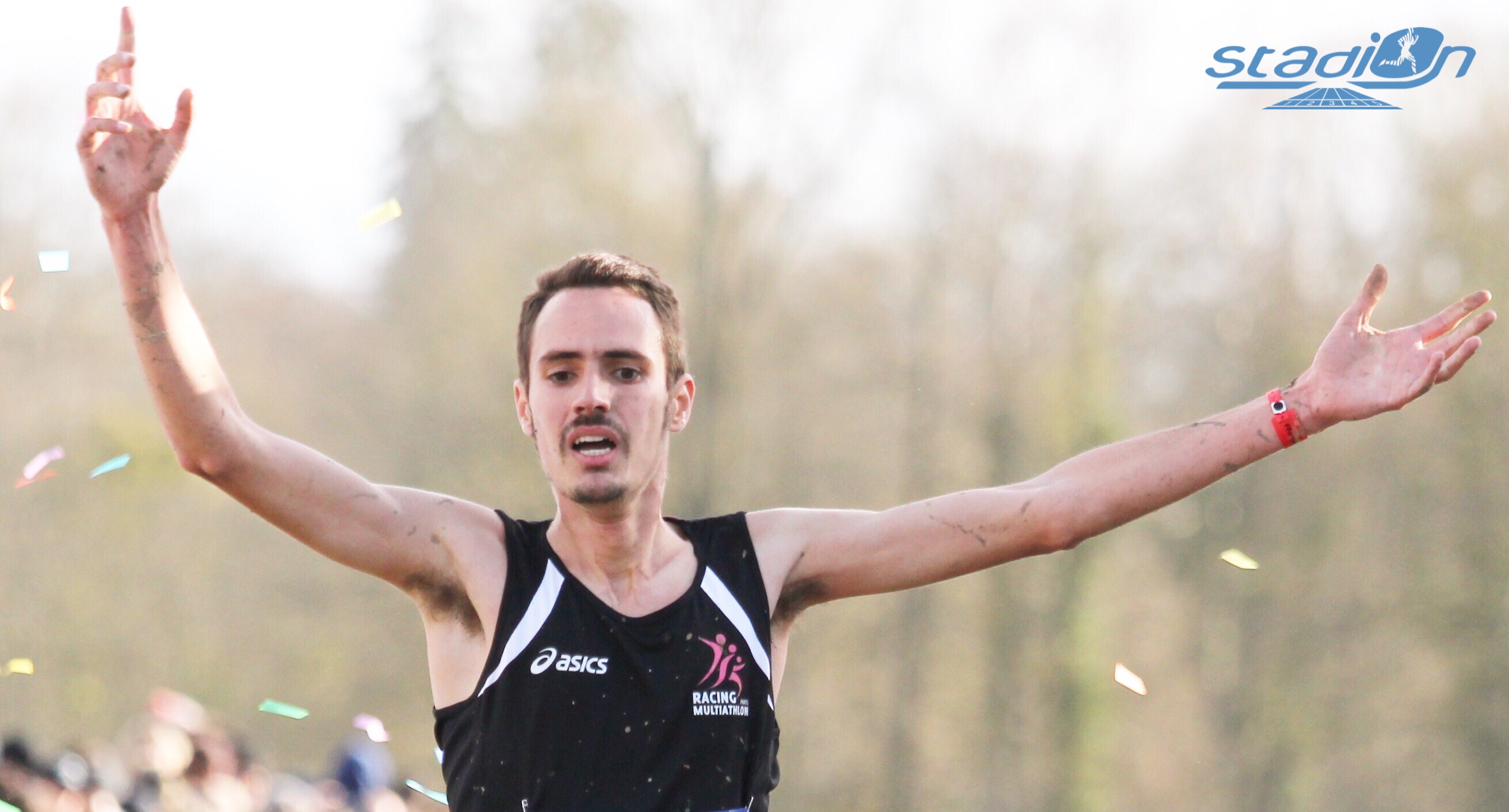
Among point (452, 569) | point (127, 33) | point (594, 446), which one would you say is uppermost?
point (127, 33)

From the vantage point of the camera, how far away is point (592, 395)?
3930 mm

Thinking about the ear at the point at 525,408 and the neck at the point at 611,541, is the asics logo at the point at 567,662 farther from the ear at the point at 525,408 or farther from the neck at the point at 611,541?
the ear at the point at 525,408

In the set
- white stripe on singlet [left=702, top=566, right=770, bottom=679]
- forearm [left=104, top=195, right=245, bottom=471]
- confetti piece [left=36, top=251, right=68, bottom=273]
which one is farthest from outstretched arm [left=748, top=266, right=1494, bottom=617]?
confetti piece [left=36, top=251, right=68, bottom=273]

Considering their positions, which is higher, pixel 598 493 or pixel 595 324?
pixel 595 324

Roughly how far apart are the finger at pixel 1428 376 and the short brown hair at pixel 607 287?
6.69 feet

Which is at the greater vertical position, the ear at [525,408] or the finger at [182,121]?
the finger at [182,121]

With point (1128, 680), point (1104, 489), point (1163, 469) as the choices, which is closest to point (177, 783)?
point (1128, 680)

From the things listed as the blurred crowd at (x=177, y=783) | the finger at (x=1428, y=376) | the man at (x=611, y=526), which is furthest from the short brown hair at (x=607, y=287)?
the blurred crowd at (x=177, y=783)

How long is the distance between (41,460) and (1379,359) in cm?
2150

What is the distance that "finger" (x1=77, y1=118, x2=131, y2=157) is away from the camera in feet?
11.1

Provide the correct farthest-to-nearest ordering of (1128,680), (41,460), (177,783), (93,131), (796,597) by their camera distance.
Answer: (41,460)
(177,783)
(1128,680)
(796,597)
(93,131)

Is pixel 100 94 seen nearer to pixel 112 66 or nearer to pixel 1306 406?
pixel 112 66

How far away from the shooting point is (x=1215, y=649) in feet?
78.0

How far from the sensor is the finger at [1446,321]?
404 cm
